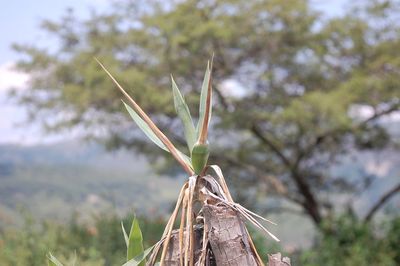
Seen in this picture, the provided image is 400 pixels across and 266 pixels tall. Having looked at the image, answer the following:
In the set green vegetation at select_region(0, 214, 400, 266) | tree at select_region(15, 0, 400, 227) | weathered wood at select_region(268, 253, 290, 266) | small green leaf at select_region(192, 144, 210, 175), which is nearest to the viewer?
small green leaf at select_region(192, 144, 210, 175)

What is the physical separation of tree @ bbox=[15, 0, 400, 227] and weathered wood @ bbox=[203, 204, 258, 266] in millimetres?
7510

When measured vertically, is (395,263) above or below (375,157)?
below

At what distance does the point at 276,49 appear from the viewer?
10266mm

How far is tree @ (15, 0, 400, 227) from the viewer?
961cm

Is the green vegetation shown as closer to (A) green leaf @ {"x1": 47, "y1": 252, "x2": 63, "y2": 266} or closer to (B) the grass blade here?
(A) green leaf @ {"x1": 47, "y1": 252, "x2": 63, "y2": 266}

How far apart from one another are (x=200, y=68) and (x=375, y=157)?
176 inches

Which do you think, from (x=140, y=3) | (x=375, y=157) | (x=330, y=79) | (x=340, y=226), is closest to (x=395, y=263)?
(x=340, y=226)

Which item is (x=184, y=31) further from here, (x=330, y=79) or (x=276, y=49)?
(x=330, y=79)

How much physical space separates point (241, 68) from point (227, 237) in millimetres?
9160

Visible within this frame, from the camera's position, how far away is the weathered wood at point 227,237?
5.80 feet

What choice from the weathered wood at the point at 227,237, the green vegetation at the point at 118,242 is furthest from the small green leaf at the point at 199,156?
the green vegetation at the point at 118,242

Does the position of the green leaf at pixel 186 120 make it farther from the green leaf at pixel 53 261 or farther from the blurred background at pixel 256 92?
the blurred background at pixel 256 92

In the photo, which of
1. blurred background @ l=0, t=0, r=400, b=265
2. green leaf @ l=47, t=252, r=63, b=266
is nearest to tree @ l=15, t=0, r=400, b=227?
blurred background @ l=0, t=0, r=400, b=265

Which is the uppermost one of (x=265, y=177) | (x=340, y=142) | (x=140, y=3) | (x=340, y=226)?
(x=140, y=3)
